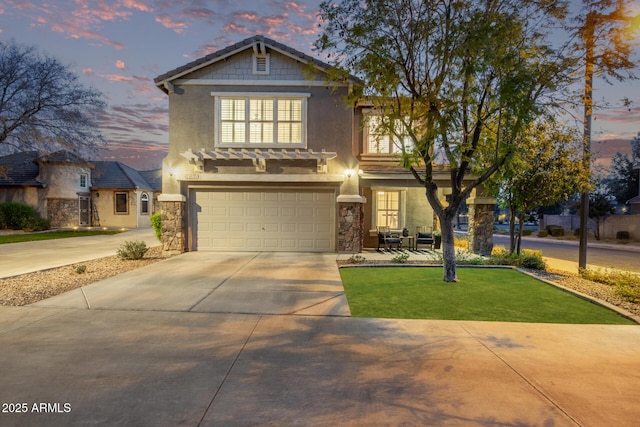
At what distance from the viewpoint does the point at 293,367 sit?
4.00 meters

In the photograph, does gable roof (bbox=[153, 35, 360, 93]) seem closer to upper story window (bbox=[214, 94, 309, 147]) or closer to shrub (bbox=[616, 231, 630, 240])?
upper story window (bbox=[214, 94, 309, 147])

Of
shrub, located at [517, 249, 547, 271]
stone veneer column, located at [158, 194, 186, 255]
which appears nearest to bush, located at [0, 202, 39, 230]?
stone veneer column, located at [158, 194, 186, 255]

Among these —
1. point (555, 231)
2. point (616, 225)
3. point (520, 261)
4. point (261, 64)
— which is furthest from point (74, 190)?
point (616, 225)

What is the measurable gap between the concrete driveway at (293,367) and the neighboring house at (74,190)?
25234mm

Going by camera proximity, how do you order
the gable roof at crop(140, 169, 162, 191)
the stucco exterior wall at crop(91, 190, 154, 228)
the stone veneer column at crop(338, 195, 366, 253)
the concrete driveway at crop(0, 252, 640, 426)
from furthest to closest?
the gable roof at crop(140, 169, 162, 191)
the stucco exterior wall at crop(91, 190, 154, 228)
the stone veneer column at crop(338, 195, 366, 253)
the concrete driveway at crop(0, 252, 640, 426)

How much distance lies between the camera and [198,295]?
279 inches

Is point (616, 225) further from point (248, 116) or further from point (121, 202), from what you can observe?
point (121, 202)

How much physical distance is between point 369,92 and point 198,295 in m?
6.56

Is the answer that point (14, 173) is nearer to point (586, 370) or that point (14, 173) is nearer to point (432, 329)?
point (432, 329)

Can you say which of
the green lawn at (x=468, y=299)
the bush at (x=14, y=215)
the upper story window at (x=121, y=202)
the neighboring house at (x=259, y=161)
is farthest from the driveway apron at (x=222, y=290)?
the upper story window at (x=121, y=202)

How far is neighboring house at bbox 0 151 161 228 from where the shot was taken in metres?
25.8

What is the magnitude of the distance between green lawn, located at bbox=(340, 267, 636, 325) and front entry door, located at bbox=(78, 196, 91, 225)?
28382 millimetres

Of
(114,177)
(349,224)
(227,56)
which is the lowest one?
(349,224)

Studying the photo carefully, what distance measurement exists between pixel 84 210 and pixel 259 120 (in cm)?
2407
